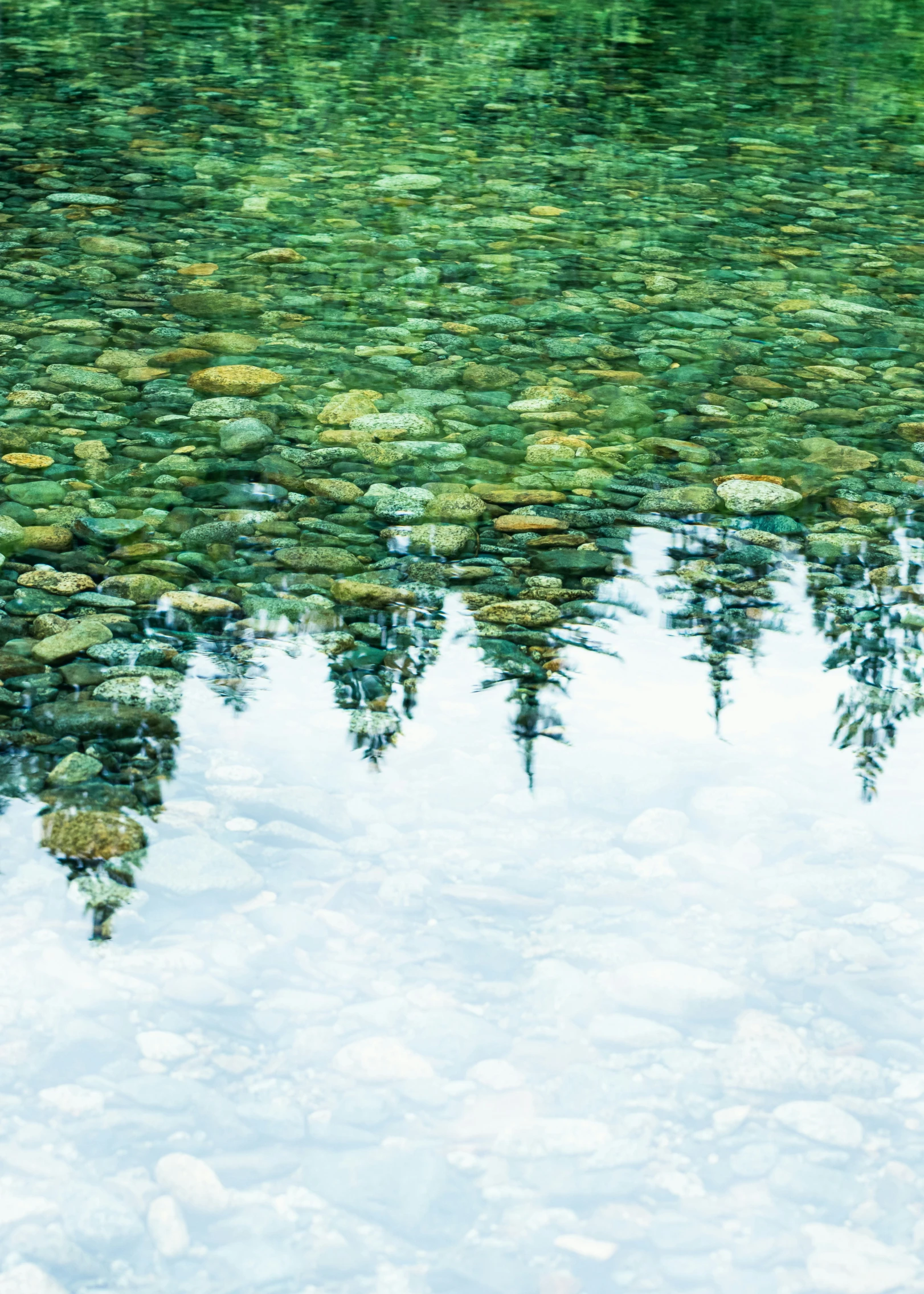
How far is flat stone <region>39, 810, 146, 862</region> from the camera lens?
Answer: 2.83 m

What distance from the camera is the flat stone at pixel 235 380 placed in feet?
16.7

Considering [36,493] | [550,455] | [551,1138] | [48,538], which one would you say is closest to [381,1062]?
[551,1138]

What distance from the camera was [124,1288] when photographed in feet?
6.57

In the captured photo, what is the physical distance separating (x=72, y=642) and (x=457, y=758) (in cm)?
98

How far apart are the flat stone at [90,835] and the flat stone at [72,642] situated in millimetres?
602

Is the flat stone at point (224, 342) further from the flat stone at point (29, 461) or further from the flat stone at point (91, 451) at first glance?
the flat stone at point (29, 461)

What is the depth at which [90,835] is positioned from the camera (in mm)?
2871

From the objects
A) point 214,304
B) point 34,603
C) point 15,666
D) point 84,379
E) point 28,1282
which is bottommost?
point 28,1282

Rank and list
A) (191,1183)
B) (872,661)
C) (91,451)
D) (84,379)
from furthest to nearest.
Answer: (84,379) < (91,451) < (872,661) < (191,1183)

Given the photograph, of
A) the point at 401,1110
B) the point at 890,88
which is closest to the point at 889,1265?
the point at 401,1110

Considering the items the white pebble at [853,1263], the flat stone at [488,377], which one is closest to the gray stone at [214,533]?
the flat stone at [488,377]

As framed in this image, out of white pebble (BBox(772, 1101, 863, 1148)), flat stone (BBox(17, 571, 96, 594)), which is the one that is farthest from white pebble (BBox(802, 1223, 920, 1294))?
flat stone (BBox(17, 571, 96, 594))

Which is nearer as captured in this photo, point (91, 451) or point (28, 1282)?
point (28, 1282)

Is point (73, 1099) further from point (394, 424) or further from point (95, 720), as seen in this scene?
point (394, 424)
